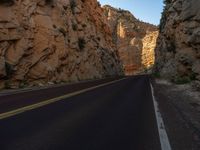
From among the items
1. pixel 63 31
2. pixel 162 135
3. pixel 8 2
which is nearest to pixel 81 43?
pixel 63 31

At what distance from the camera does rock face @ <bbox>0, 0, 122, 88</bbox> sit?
27.8m

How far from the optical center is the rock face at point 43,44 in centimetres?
2784

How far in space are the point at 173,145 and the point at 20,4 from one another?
2790cm

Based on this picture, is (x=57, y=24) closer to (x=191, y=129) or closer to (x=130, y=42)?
(x=191, y=129)

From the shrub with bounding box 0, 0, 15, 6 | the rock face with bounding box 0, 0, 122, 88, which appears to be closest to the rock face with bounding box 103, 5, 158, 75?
the rock face with bounding box 0, 0, 122, 88

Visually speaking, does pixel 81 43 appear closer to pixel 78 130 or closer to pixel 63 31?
pixel 63 31

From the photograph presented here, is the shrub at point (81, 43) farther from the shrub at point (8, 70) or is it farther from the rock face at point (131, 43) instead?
the rock face at point (131, 43)

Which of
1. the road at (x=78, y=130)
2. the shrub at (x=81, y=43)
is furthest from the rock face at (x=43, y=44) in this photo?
the road at (x=78, y=130)

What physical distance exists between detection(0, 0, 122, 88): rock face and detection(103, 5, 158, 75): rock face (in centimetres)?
7940

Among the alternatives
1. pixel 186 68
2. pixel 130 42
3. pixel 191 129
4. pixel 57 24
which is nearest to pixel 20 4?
pixel 57 24

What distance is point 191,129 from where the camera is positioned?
834 centimetres

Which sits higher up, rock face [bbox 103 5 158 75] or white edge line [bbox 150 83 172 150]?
rock face [bbox 103 5 158 75]

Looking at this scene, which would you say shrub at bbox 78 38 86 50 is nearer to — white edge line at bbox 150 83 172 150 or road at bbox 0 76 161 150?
road at bbox 0 76 161 150

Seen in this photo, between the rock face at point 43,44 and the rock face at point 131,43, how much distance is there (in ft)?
260
